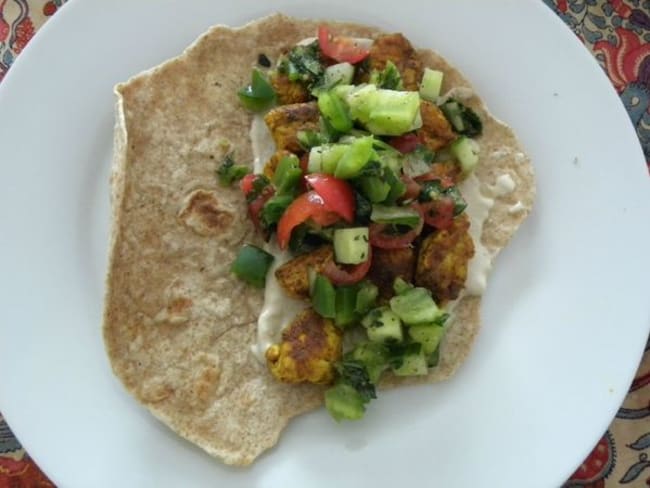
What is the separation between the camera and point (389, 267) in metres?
2.99

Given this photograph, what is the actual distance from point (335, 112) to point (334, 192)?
0.34 m

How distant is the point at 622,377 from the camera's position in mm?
3057

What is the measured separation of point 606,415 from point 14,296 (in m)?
2.31

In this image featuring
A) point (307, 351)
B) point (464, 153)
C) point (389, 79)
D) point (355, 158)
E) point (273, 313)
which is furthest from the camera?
point (464, 153)

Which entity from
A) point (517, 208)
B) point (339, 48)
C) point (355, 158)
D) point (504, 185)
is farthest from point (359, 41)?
point (517, 208)

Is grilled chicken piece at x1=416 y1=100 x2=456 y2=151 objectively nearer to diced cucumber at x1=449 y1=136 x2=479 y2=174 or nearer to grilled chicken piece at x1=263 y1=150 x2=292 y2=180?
diced cucumber at x1=449 y1=136 x2=479 y2=174

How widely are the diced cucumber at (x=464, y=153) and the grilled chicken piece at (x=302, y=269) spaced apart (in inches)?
28.4

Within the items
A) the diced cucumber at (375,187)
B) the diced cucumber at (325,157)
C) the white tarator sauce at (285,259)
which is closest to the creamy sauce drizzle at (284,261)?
the white tarator sauce at (285,259)

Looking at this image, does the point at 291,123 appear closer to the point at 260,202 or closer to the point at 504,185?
the point at 260,202

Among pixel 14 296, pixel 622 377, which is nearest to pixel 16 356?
pixel 14 296

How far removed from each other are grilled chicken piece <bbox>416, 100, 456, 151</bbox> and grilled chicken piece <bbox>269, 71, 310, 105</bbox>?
1.59 ft

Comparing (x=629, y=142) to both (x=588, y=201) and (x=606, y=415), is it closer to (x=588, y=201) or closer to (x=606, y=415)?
(x=588, y=201)

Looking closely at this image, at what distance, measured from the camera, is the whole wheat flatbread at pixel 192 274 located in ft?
9.49

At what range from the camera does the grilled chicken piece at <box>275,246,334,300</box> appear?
2934 mm
